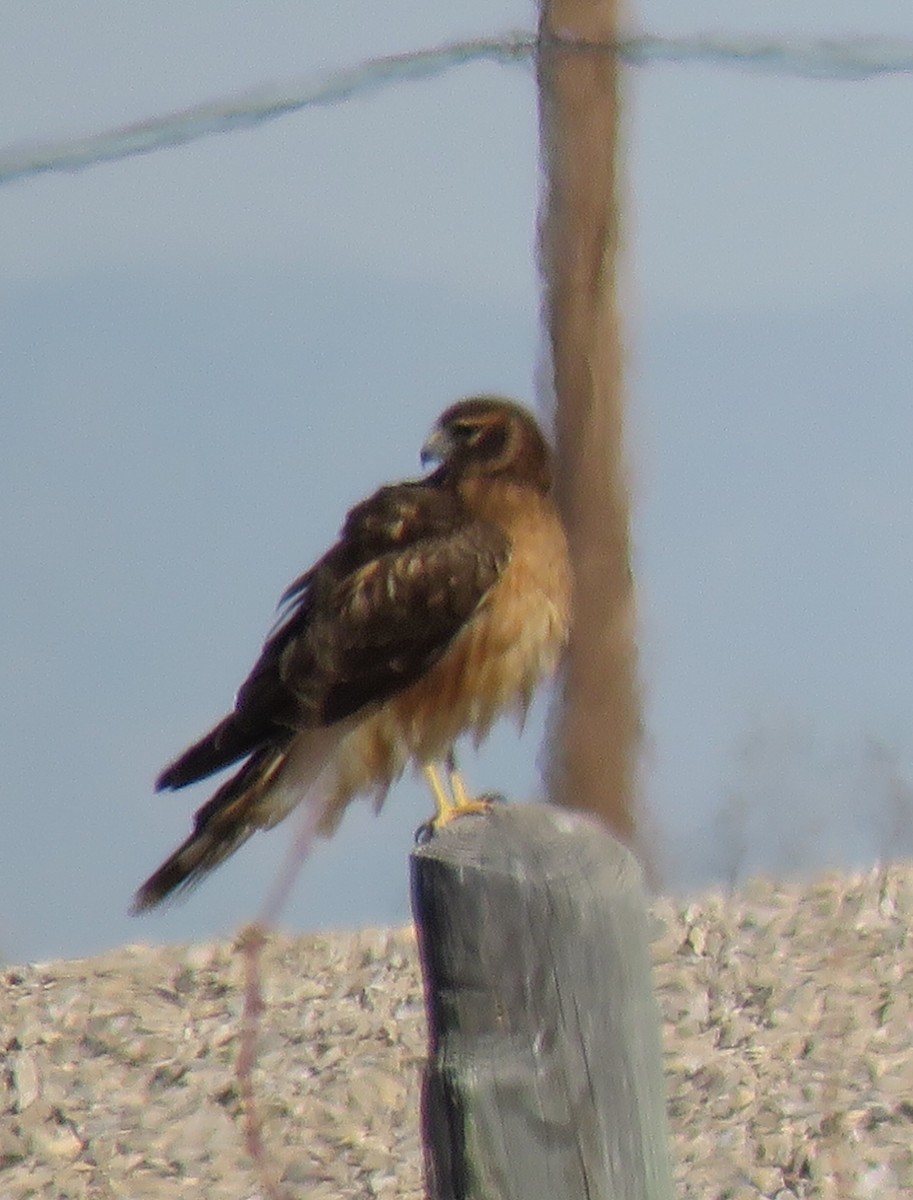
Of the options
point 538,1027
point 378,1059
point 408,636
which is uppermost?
point 408,636

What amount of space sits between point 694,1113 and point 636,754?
161 centimetres

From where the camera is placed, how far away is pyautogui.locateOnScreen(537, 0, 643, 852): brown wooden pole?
6.71 meters

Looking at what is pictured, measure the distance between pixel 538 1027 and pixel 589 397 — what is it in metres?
4.25

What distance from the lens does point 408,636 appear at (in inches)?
188

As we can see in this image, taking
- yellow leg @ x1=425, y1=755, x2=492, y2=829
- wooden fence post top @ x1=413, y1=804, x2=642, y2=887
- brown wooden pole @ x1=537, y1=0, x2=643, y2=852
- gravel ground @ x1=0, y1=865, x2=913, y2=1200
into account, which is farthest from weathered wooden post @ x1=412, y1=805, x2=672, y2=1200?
brown wooden pole @ x1=537, y1=0, x2=643, y2=852

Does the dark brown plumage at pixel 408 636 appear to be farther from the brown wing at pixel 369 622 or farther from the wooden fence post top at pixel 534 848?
the wooden fence post top at pixel 534 848

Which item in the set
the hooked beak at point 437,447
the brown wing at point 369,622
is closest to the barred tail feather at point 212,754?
the brown wing at point 369,622

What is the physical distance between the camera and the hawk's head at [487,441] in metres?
Result: 4.91

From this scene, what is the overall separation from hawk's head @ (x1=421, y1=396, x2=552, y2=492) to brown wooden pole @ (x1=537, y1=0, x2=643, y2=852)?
1.85 metres

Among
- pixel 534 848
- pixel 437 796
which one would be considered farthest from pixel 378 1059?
pixel 534 848

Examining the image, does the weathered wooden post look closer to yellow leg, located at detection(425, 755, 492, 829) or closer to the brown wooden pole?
yellow leg, located at detection(425, 755, 492, 829)

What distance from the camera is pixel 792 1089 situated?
224 inches

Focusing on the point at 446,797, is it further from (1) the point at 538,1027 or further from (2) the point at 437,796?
(1) the point at 538,1027

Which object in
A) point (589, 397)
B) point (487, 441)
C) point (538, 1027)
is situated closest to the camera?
point (538, 1027)
